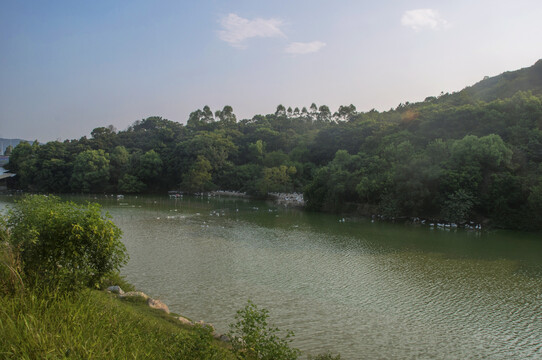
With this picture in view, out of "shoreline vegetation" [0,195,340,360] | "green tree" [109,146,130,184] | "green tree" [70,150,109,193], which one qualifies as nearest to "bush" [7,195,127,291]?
"shoreline vegetation" [0,195,340,360]

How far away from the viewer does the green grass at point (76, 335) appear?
421 cm

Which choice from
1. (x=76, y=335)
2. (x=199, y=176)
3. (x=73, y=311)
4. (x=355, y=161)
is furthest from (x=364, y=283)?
(x=199, y=176)

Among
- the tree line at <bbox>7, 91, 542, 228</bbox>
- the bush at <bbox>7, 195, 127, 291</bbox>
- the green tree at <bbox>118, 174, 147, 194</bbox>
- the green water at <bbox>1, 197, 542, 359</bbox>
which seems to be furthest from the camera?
the green tree at <bbox>118, 174, 147, 194</bbox>

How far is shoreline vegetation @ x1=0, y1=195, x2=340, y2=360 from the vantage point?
14.6 ft

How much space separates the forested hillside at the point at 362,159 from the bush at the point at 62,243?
963 inches

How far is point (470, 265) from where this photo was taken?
53.4 feet

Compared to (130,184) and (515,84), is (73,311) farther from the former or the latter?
(515,84)

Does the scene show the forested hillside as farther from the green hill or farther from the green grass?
the green grass

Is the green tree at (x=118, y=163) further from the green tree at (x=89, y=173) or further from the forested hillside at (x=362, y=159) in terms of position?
the green tree at (x=89, y=173)

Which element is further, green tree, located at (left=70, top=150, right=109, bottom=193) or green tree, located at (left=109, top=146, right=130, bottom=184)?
green tree, located at (left=109, top=146, right=130, bottom=184)

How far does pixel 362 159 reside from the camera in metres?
35.8

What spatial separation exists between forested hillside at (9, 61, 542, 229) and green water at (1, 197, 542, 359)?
13.2 ft

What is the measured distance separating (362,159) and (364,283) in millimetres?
23484

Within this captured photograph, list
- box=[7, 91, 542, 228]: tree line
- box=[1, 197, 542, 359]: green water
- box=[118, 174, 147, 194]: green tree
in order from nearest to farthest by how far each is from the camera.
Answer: box=[1, 197, 542, 359]: green water < box=[7, 91, 542, 228]: tree line < box=[118, 174, 147, 194]: green tree
